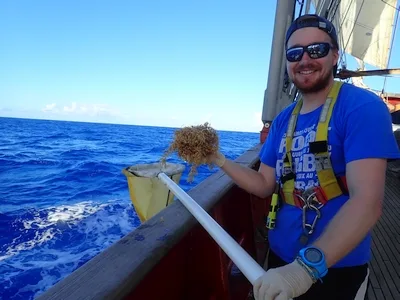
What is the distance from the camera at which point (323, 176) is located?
138cm

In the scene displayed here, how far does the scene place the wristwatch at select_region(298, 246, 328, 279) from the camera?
103cm

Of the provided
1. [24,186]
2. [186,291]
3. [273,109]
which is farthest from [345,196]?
[24,186]

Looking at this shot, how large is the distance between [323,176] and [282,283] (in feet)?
1.98

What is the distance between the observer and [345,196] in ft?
4.48

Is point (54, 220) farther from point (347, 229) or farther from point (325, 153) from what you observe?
point (347, 229)

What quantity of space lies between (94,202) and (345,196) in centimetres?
823

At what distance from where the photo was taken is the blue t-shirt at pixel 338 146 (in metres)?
1.18

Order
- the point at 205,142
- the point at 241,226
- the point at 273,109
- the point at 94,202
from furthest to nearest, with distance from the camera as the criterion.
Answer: the point at 94,202, the point at 273,109, the point at 241,226, the point at 205,142

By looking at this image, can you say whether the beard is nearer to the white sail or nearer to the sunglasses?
the sunglasses

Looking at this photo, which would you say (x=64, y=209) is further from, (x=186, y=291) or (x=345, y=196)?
(x=345, y=196)

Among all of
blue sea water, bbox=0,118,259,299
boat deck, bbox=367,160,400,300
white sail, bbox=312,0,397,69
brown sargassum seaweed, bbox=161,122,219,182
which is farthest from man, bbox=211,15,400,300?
white sail, bbox=312,0,397,69

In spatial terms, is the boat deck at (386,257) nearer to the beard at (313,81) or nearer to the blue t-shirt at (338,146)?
the blue t-shirt at (338,146)

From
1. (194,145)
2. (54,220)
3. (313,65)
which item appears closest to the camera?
(313,65)

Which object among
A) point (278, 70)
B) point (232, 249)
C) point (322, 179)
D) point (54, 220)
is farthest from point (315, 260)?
point (54, 220)
